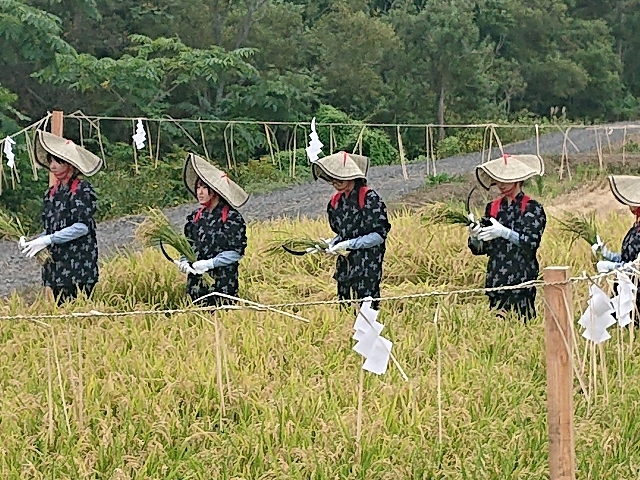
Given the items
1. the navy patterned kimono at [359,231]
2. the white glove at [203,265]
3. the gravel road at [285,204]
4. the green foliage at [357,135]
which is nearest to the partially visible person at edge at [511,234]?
the navy patterned kimono at [359,231]

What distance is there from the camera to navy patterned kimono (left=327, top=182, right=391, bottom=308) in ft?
16.8

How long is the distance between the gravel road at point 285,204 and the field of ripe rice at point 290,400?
2.95 meters

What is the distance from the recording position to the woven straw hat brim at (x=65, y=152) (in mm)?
5082

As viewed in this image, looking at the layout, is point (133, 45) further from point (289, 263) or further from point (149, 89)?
point (289, 263)

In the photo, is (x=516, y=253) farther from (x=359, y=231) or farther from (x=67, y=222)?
(x=67, y=222)

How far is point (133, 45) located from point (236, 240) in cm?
1044

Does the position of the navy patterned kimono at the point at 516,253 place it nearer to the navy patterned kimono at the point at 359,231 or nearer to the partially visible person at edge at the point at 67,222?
the navy patterned kimono at the point at 359,231

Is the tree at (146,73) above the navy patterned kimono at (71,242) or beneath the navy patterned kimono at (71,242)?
beneath

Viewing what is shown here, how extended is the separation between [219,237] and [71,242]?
0.85 meters

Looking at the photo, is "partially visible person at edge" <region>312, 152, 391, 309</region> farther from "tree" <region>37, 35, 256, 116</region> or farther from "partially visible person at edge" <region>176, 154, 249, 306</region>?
"tree" <region>37, 35, 256, 116</region>

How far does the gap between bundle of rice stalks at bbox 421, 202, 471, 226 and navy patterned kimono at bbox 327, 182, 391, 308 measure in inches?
16.3

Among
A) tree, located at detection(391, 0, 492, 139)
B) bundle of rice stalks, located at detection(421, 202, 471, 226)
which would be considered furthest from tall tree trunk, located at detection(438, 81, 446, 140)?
bundle of rice stalks, located at detection(421, 202, 471, 226)

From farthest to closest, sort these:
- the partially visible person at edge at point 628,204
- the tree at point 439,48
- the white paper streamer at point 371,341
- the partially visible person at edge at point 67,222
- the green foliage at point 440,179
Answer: the tree at point 439,48
the green foliage at point 440,179
the partially visible person at edge at point 67,222
the partially visible person at edge at point 628,204
the white paper streamer at point 371,341

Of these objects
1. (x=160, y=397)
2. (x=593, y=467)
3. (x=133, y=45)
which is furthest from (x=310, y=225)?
(x=133, y=45)
